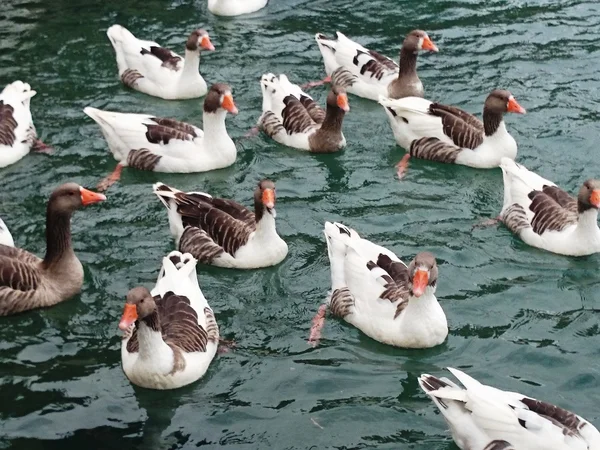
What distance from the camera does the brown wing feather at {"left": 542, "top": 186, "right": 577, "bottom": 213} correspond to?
13.0 metres

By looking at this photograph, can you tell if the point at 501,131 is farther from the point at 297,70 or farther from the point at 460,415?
the point at 460,415

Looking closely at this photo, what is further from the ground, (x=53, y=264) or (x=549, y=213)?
(x=549, y=213)

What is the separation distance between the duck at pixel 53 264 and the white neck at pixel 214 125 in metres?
3.19

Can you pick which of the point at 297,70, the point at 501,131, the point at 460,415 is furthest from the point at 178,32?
the point at 460,415

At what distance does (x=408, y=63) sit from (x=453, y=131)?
1.86 meters

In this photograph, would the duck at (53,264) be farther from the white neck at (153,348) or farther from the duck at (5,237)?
the white neck at (153,348)

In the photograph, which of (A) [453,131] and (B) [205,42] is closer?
(A) [453,131]

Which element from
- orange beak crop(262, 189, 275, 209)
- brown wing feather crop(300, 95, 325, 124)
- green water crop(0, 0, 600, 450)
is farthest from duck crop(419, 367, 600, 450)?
brown wing feather crop(300, 95, 325, 124)

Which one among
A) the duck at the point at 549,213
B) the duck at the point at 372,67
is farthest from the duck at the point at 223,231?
the duck at the point at 372,67

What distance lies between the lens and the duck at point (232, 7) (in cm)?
1920

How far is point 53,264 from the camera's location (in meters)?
11.3

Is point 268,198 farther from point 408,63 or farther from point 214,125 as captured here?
point 408,63

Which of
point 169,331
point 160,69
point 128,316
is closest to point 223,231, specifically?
point 169,331

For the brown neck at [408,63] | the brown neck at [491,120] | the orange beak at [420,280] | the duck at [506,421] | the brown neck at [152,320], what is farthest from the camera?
the brown neck at [408,63]
